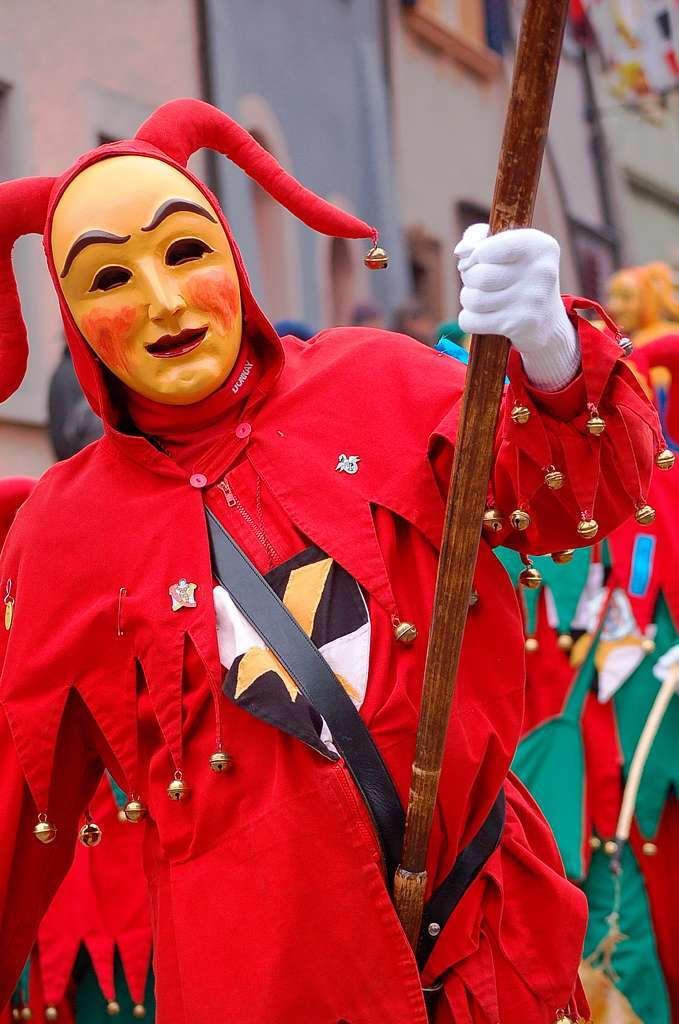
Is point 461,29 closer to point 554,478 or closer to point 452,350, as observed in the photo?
point 452,350

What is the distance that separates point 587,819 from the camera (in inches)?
189

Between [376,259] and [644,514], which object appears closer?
[644,514]

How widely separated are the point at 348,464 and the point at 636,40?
34.4ft

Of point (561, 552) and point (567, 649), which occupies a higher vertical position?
point (561, 552)

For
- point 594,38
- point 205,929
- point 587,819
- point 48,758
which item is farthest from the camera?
point 594,38

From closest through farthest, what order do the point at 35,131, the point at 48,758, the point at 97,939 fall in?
the point at 48,758
the point at 97,939
the point at 35,131

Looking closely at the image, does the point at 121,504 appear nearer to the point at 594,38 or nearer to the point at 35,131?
the point at 35,131

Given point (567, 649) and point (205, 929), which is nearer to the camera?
point (205, 929)

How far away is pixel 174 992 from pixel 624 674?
7.64 ft

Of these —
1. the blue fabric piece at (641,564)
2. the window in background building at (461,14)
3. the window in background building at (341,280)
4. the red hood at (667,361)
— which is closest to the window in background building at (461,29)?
the window in background building at (461,14)

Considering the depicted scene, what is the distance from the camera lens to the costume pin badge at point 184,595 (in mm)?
2828

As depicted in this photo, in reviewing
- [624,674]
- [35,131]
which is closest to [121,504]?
[624,674]

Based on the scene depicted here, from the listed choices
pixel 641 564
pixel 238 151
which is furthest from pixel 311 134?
pixel 238 151

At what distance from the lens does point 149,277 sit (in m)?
2.81
